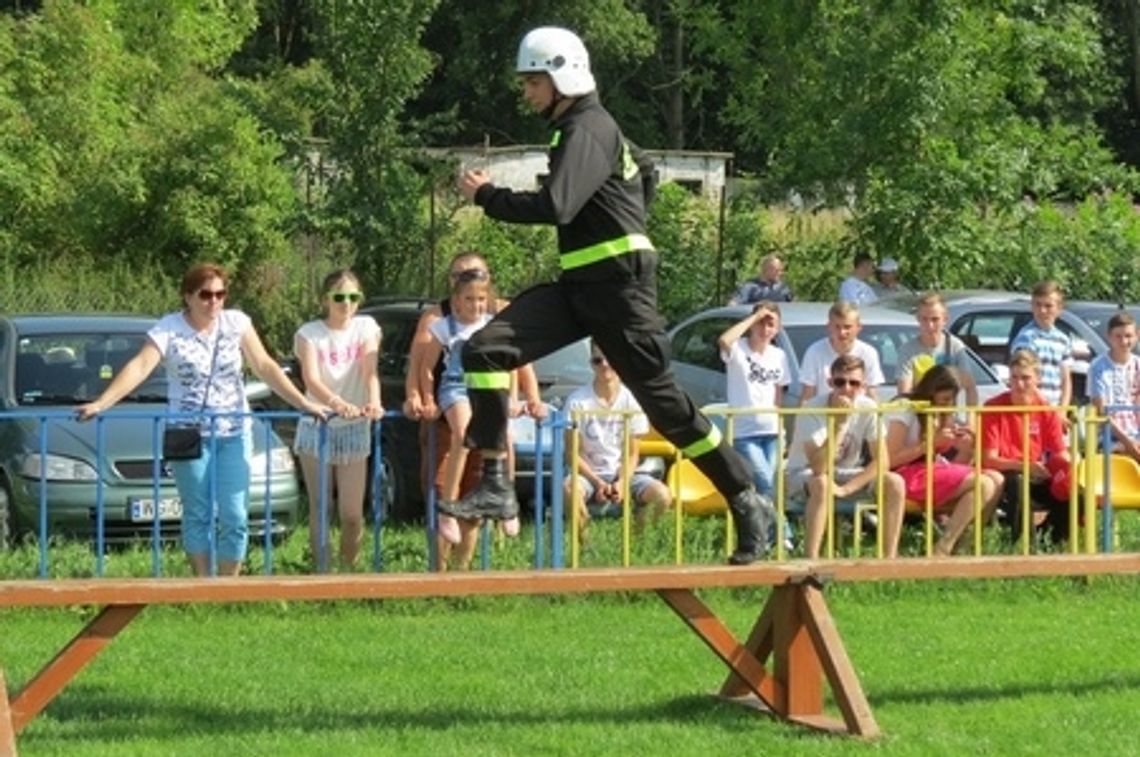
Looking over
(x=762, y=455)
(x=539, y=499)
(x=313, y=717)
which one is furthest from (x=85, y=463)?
(x=313, y=717)

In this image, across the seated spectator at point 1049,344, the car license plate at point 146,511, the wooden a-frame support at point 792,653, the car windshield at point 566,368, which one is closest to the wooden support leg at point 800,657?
the wooden a-frame support at point 792,653

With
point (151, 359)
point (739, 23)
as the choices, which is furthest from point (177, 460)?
point (739, 23)

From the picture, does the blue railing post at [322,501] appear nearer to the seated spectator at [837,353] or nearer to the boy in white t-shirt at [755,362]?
the boy in white t-shirt at [755,362]

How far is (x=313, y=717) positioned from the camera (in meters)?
9.98

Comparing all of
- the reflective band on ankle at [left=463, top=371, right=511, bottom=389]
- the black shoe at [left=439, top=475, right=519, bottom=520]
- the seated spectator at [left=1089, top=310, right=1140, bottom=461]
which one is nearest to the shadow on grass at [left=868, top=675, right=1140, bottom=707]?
the black shoe at [left=439, top=475, right=519, bottom=520]

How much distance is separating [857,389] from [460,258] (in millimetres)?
2497

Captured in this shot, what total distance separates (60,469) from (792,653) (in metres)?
5.92

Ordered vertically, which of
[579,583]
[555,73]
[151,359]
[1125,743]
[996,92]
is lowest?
[1125,743]

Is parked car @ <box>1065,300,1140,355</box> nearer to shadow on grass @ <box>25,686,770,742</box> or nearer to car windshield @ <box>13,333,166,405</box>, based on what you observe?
car windshield @ <box>13,333,166,405</box>

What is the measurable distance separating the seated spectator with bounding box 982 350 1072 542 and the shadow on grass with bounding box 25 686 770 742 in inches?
171

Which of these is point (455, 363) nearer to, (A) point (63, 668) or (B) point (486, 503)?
(B) point (486, 503)

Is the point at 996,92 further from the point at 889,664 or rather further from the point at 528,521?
the point at 889,664

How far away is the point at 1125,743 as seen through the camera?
9.59 meters

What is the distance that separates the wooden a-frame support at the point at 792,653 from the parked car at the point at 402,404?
352 cm
